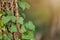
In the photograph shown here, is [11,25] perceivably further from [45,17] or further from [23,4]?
[45,17]

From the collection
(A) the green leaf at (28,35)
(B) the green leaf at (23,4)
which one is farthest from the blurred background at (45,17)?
(A) the green leaf at (28,35)

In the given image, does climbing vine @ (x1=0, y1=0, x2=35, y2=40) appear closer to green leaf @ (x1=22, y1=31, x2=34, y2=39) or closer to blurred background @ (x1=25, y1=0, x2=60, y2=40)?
green leaf @ (x1=22, y1=31, x2=34, y2=39)

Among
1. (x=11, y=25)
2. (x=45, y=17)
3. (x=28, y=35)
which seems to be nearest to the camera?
(x=11, y=25)

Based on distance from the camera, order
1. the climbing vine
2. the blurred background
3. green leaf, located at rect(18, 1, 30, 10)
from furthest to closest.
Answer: the blurred background < green leaf, located at rect(18, 1, 30, 10) < the climbing vine

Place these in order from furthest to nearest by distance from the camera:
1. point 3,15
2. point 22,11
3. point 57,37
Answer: point 57,37 < point 22,11 < point 3,15

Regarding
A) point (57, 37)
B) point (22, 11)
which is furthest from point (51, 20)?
point (22, 11)

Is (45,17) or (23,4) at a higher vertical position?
(23,4)

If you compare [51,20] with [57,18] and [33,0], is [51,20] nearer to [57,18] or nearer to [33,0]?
[57,18]

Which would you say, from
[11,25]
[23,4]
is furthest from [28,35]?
[23,4]

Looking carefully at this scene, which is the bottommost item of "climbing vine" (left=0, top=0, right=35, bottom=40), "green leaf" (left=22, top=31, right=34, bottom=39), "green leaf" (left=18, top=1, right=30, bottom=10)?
"green leaf" (left=22, top=31, right=34, bottom=39)

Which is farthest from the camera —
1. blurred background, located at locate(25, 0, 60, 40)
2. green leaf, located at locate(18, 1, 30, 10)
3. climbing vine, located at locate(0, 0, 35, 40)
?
blurred background, located at locate(25, 0, 60, 40)

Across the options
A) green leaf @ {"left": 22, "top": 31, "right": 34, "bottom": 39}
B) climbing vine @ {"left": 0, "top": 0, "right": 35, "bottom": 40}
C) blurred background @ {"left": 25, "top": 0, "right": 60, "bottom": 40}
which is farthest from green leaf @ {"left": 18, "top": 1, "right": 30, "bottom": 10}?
green leaf @ {"left": 22, "top": 31, "right": 34, "bottom": 39}
